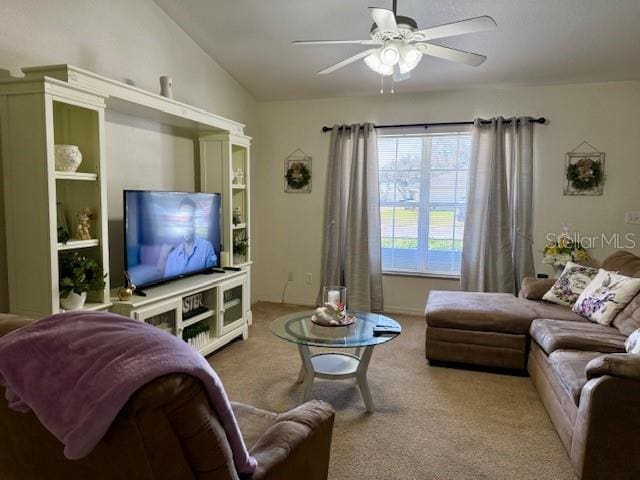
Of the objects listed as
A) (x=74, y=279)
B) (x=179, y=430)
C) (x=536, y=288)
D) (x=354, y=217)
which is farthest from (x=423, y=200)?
(x=179, y=430)

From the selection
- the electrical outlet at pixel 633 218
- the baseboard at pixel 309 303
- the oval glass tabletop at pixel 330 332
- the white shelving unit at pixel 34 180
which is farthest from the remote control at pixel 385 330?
the electrical outlet at pixel 633 218

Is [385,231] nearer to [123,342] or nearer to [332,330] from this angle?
[332,330]

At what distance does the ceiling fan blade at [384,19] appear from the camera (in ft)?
7.11

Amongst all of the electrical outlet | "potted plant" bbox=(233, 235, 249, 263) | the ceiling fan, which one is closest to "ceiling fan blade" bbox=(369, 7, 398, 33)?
the ceiling fan

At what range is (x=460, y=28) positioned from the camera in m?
2.30

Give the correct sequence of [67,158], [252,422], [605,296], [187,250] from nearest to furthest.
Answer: [252,422] → [67,158] → [605,296] → [187,250]

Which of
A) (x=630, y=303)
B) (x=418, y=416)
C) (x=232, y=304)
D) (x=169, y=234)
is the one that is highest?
(x=169, y=234)

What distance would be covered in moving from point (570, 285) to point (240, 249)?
2841 millimetres

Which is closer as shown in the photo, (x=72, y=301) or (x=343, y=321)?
(x=72, y=301)

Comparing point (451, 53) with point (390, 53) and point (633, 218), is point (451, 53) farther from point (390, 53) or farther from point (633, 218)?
point (633, 218)

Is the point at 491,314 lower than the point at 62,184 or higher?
lower

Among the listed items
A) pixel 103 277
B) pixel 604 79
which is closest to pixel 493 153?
pixel 604 79

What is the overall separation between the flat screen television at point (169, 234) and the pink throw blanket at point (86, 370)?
1965mm

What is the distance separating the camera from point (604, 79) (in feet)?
13.5
